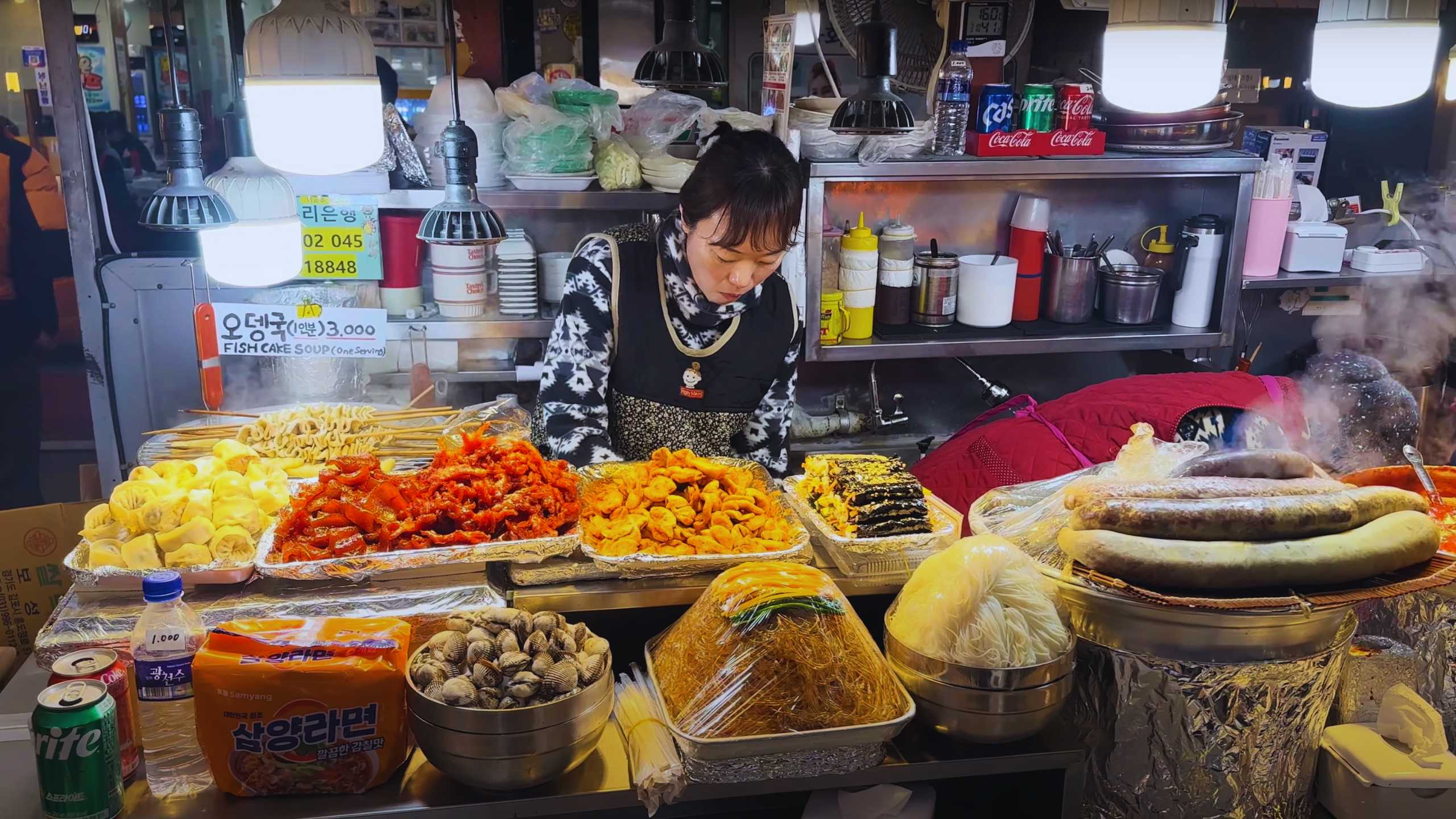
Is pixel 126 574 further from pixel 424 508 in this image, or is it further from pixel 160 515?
pixel 424 508

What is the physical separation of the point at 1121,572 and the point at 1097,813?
0.43 meters

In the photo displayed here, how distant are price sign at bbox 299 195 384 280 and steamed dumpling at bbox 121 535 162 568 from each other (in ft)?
5.85

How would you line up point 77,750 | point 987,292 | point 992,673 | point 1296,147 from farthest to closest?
point 1296,147
point 987,292
point 992,673
point 77,750

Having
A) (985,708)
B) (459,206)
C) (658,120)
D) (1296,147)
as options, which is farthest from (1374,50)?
(1296,147)

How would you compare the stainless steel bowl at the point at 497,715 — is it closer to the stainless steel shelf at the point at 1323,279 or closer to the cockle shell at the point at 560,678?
the cockle shell at the point at 560,678

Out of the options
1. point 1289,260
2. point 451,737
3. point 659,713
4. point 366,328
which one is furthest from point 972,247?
point 451,737

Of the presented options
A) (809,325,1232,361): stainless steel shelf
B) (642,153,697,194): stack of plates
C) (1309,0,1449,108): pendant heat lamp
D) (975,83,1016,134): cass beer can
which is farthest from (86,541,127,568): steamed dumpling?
(975,83,1016,134): cass beer can

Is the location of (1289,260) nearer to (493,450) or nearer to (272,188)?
(493,450)

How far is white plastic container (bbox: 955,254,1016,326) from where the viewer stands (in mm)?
3838

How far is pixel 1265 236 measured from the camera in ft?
13.1

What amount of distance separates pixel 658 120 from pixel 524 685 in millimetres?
2504

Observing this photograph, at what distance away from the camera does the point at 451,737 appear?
1453 millimetres

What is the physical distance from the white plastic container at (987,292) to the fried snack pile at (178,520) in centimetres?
261

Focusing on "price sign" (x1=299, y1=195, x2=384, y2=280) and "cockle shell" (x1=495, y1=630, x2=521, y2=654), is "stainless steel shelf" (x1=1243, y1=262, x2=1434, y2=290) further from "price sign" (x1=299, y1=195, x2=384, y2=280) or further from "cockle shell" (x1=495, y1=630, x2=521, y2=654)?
"cockle shell" (x1=495, y1=630, x2=521, y2=654)
